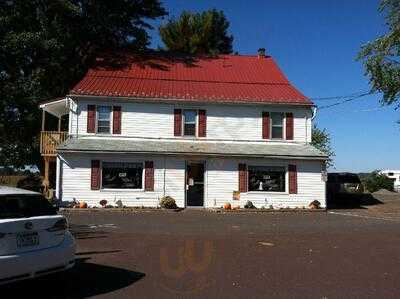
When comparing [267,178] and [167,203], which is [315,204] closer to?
[267,178]

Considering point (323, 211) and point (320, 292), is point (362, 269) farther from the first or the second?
point (323, 211)

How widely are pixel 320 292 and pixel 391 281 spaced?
164 cm

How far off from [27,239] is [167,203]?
19.1 metres

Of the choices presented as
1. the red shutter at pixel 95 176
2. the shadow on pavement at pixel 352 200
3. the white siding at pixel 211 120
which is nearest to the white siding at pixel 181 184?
the red shutter at pixel 95 176

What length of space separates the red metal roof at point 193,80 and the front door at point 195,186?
3.39 metres

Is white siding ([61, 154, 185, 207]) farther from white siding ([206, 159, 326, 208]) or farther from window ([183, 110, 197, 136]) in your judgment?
window ([183, 110, 197, 136])

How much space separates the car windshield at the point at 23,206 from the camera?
26.4ft

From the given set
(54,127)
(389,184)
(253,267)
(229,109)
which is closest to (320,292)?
(253,267)

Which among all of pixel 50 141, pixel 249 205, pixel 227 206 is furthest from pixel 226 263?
pixel 50 141

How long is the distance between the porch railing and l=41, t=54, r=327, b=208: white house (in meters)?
0.05

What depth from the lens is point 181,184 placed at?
2778 centimetres

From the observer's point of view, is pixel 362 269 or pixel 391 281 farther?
pixel 362 269

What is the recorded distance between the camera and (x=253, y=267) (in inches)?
411

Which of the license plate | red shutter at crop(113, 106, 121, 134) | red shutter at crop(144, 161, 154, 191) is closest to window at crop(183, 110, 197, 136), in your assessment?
red shutter at crop(144, 161, 154, 191)
